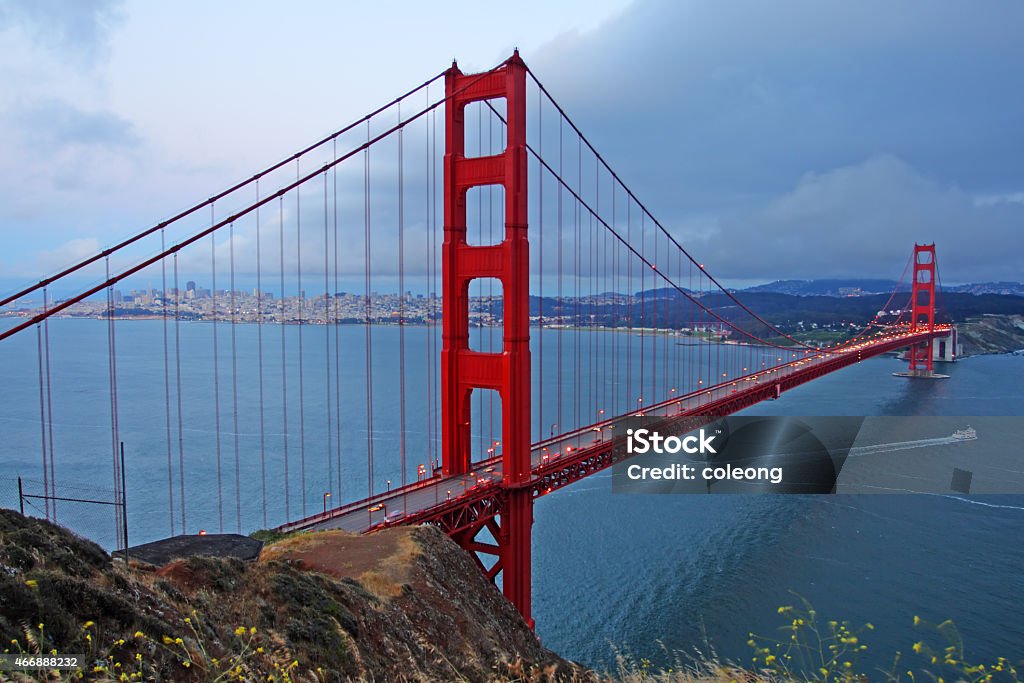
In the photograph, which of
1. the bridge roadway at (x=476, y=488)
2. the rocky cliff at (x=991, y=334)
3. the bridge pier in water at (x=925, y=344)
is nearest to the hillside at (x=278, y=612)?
the bridge roadway at (x=476, y=488)

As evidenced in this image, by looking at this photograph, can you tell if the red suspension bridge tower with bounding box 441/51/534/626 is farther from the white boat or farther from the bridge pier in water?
the bridge pier in water

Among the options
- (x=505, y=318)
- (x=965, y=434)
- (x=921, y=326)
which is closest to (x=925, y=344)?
(x=921, y=326)

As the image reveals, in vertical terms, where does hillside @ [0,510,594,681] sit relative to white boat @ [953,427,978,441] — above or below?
above

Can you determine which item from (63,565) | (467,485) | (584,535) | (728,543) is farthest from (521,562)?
(63,565)

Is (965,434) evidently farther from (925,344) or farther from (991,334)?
(991,334)

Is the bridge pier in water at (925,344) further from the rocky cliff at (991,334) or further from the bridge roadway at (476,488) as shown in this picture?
the bridge roadway at (476,488)

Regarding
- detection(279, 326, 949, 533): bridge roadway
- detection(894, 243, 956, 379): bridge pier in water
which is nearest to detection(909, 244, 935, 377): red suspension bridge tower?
detection(894, 243, 956, 379): bridge pier in water

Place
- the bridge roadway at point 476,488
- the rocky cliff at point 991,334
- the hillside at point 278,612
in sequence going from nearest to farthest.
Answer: the hillside at point 278,612 < the bridge roadway at point 476,488 < the rocky cliff at point 991,334
